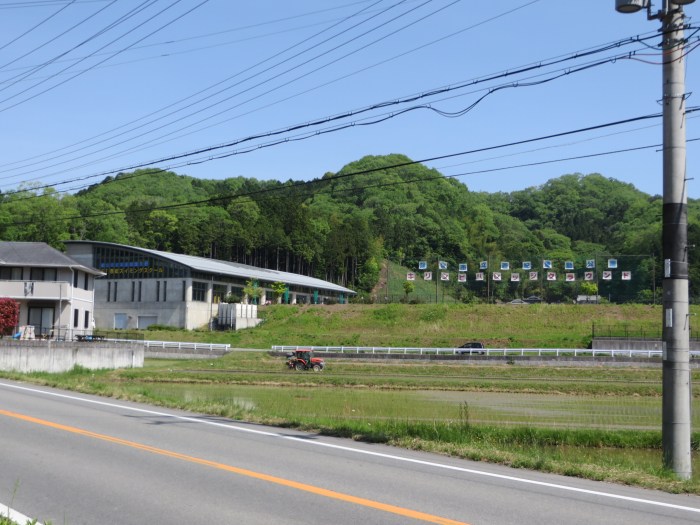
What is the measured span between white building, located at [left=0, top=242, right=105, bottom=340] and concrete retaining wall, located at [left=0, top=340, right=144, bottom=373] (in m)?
8.56

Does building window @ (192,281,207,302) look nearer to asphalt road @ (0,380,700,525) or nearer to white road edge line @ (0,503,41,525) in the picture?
asphalt road @ (0,380,700,525)

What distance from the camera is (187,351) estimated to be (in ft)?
202

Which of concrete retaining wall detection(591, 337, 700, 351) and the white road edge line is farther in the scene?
concrete retaining wall detection(591, 337, 700, 351)

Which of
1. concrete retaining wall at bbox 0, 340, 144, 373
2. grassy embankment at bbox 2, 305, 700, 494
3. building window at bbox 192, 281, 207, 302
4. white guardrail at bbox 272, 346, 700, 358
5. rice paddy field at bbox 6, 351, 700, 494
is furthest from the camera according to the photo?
building window at bbox 192, 281, 207, 302

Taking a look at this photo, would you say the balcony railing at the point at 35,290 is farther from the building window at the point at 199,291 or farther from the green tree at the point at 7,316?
the building window at the point at 199,291

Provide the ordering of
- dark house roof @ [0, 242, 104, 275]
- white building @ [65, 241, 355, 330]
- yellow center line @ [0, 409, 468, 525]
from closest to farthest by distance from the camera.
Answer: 1. yellow center line @ [0, 409, 468, 525]
2. dark house roof @ [0, 242, 104, 275]
3. white building @ [65, 241, 355, 330]

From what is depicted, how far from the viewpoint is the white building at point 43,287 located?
52.2m

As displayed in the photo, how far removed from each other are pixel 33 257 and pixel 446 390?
3402 centimetres

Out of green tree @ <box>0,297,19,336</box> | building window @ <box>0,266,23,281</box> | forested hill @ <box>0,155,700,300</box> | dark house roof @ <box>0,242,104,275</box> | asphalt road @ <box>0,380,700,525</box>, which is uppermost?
forested hill @ <box>0,155,700,300</box>

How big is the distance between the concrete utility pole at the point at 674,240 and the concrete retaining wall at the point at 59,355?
3218cm

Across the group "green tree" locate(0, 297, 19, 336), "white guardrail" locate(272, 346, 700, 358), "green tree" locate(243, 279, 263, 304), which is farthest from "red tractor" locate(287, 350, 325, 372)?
"green tree" locate(243, 279, 263, 304)

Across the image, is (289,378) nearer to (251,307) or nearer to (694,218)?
(251,307)

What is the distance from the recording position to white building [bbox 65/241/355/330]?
268 feet

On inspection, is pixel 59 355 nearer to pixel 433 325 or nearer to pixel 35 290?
pixel 35 290
